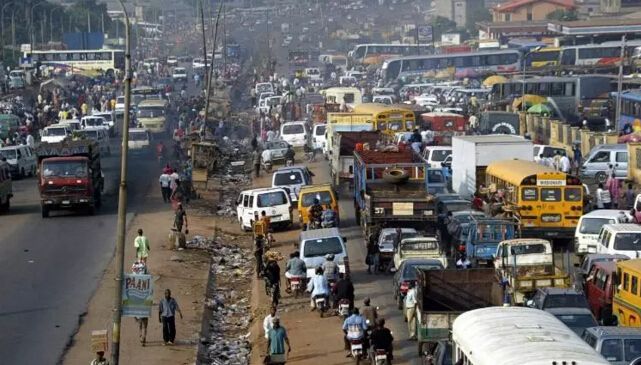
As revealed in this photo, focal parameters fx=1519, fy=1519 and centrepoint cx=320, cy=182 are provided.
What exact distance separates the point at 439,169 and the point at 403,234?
13.2 metres

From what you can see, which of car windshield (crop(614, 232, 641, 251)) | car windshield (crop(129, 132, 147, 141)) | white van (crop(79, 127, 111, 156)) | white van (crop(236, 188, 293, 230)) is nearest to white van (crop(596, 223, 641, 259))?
car windshield (crop(614, 232, 641, 251))

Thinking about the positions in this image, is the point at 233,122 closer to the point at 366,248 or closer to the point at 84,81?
the point at 84,81

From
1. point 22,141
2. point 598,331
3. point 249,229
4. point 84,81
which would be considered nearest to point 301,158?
point 22,141

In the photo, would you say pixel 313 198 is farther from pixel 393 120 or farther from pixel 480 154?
pixel 393 120

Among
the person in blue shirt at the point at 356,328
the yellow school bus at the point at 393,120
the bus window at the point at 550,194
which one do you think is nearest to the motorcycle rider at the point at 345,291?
the person in blue shirt at the point at 356,328

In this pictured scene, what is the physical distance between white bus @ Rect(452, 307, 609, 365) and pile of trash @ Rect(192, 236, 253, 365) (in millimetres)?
9698

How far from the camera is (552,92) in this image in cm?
8556

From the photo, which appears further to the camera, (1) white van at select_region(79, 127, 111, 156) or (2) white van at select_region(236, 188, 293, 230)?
(1) white van at select_region(79, 127, 111, 156)

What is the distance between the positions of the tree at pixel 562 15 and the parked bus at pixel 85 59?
47.9 meters

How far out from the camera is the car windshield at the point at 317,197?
135 feet

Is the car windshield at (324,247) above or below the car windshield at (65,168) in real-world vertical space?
below

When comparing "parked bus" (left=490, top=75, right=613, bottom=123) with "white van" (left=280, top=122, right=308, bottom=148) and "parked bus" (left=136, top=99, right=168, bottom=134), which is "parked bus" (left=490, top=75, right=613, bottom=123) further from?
"white van" (left=280, top=122, right=308, bottom=148)

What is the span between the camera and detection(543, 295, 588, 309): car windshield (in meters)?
25.4

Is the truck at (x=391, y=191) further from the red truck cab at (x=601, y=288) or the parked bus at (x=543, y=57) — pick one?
the parked bus at (x=543, y=57)
